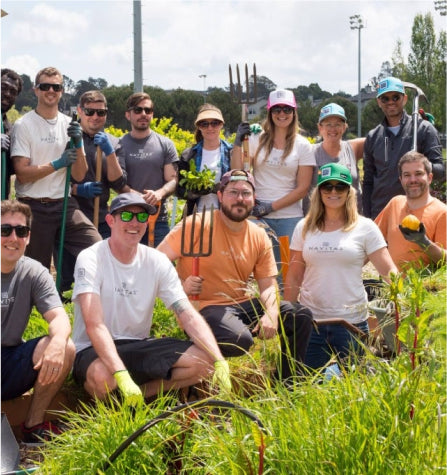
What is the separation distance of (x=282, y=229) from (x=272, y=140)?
740 millimetres

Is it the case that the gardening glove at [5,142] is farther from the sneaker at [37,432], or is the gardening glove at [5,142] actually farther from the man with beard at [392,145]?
the man with beard at [392,145]

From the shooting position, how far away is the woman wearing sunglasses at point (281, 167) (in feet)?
19.9

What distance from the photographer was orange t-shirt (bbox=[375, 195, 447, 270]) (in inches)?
208

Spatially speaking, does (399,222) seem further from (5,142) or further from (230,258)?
(5,142)

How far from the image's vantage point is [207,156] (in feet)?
20.4

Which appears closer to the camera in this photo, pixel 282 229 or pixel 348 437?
pixel 348 437

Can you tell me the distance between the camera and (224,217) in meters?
5.13

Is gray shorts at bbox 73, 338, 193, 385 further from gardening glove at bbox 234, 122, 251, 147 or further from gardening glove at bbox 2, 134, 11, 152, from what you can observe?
gardening glove at bbox 234, 122, 251, 147

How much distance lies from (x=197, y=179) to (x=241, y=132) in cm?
54

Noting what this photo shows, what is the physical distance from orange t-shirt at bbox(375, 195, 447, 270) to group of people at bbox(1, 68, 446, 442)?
0.04 ft

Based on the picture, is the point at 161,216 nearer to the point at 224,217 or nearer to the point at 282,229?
the point at 282,229

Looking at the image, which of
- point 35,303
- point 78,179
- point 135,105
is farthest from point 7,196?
point 35,303

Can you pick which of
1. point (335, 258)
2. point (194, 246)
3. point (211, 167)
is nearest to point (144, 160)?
point (211, 167)

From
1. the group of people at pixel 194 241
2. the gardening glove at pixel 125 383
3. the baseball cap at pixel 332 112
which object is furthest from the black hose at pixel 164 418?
the baseball cap at pixel 332 112
